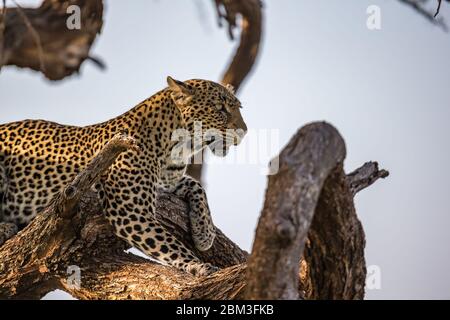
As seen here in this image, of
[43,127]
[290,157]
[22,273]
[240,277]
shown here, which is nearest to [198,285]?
[240,277]

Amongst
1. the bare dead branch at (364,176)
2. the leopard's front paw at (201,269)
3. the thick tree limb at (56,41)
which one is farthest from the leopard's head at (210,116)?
the bare dead branch at (364,176)

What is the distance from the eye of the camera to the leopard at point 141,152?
26.9 ft

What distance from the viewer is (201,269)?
7.38m

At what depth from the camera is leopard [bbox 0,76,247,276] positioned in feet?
26.9

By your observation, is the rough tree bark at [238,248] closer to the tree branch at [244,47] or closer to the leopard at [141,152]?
the leopard at [141,152]

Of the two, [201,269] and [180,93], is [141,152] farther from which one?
[201,269]

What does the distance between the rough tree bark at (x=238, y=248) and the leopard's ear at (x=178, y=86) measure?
3.29 ft

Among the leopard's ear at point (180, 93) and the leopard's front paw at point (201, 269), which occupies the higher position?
the leopard's ear at point (180, 93)

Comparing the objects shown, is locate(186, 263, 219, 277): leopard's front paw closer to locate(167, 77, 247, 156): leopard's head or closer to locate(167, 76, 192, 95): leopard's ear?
locate(167, 77, 247, 156): leopard's head

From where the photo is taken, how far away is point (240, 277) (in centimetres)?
631

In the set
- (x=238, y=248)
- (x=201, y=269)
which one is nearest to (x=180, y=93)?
(x=238, y=248)

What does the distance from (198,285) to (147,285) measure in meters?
0.58
